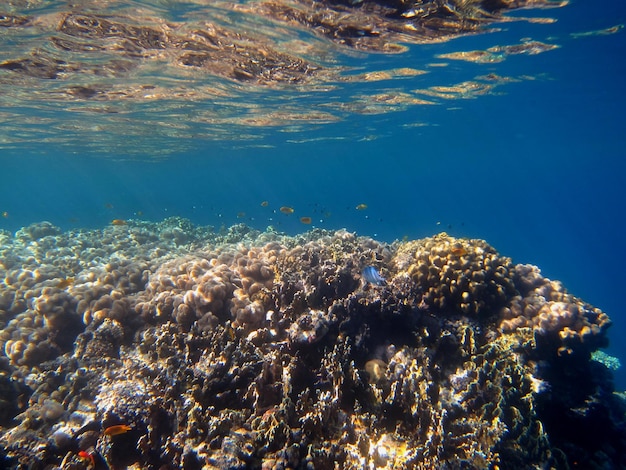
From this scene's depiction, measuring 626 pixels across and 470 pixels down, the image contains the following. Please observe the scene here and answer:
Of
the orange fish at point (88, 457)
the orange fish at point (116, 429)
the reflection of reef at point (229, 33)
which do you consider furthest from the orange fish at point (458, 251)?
the reflection of reef at point (229, 33)

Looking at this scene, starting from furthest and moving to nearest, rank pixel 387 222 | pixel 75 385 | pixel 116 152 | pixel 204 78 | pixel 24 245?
1. pixel 387 222
2. pixel 116 152
3. pixel 204 78
4. pixel 24 245
5. pixel 75 385

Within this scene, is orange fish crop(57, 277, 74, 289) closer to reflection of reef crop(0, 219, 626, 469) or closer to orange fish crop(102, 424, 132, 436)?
reflection of reef crop(0, 219, 626, 469)

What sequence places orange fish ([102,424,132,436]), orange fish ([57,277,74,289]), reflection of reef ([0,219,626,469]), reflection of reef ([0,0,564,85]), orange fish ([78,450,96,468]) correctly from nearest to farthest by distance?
1. reflection of reef ([0,219,626,469])
2. orange fish ([102,424,132,436])
3. orange fish ([78,450,96,468])
4. orange fish ([57,277,74,289])
5. reflection of reef ([0,0,564,85])

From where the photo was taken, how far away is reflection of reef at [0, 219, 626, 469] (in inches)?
198


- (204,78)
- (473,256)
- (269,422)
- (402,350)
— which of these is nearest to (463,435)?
(402,350)

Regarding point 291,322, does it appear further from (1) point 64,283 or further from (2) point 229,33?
(2) point 229,33

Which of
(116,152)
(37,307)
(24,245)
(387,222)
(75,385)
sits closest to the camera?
(75,385)

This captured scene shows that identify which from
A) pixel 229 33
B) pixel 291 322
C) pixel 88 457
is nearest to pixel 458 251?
pixel 291 322

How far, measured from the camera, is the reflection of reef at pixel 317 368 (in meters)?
5.02

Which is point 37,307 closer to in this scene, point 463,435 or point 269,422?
point 269,422

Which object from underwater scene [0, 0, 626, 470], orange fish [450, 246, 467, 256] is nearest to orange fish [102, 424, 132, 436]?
underwater scene [0, 0, 626, 470]

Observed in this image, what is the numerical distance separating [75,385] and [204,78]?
1613 cm

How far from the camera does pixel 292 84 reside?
20719 mm

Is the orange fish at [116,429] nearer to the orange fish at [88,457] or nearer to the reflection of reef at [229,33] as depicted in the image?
the orange fish at [88,457]
